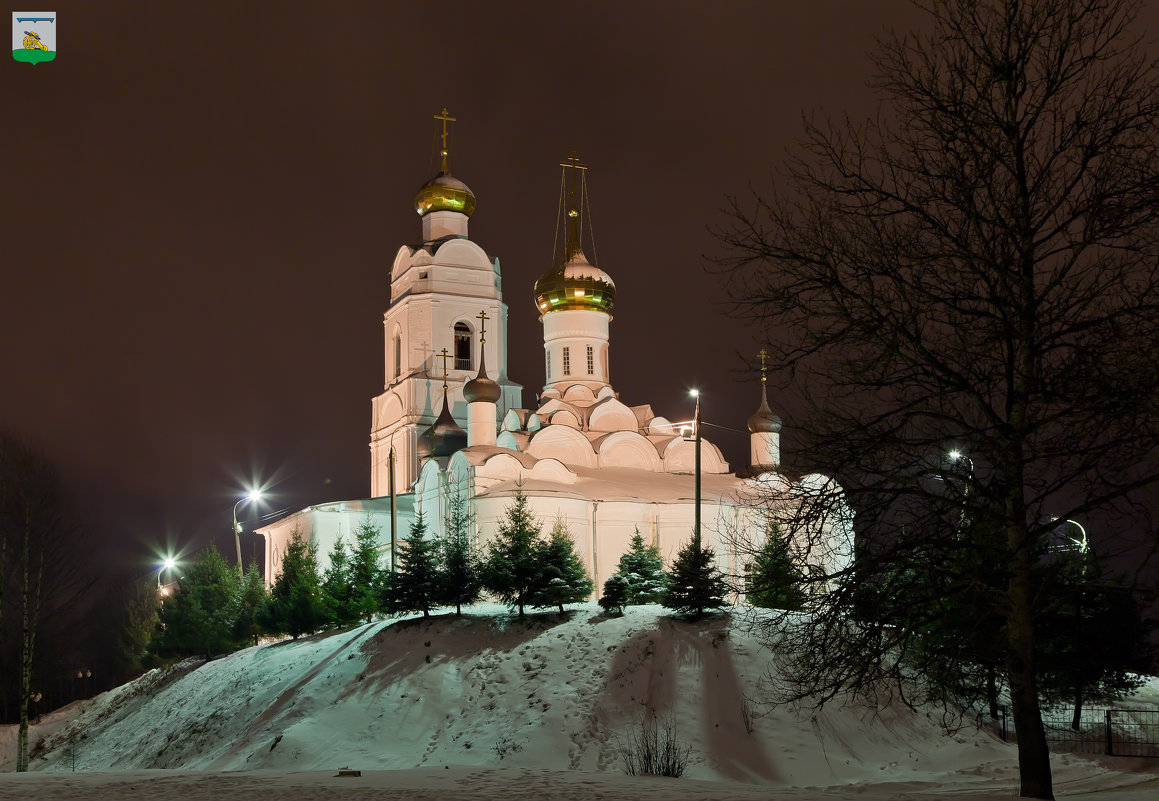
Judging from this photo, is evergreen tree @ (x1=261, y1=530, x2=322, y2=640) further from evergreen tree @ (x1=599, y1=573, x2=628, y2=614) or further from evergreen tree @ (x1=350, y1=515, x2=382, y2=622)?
evergreen tree @ (x1=599, y1=573, x2=628, y2=614)

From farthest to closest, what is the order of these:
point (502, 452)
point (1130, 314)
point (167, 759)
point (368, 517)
A: point (368, 517) → point (502, 452) → point (167, 759) → point (1130, 314)

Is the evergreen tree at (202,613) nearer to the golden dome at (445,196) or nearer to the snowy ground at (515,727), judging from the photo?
the snowy ground at (515,727)

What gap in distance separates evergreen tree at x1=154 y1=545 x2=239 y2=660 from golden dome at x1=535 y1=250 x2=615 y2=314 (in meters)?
12.9

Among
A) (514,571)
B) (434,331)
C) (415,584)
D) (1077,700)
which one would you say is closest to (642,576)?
(514,571)

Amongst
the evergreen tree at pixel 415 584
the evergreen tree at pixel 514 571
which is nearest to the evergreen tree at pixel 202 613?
the evergreen tree at pixel 415 584

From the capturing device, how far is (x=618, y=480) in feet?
109

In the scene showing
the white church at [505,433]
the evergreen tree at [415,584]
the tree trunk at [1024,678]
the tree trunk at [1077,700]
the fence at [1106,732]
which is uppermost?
the white church at [505,433]

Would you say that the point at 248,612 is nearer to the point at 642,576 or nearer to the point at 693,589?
the point at 642,576

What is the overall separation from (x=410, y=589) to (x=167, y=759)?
219 inches

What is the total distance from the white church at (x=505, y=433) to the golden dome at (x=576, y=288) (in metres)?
0.05

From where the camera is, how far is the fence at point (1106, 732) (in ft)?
53.5

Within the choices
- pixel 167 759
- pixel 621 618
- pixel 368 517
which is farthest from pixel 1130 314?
pixel 368 517

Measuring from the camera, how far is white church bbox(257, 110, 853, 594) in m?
31.0

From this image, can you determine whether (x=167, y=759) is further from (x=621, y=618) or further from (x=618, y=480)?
(x=618, y=480)
